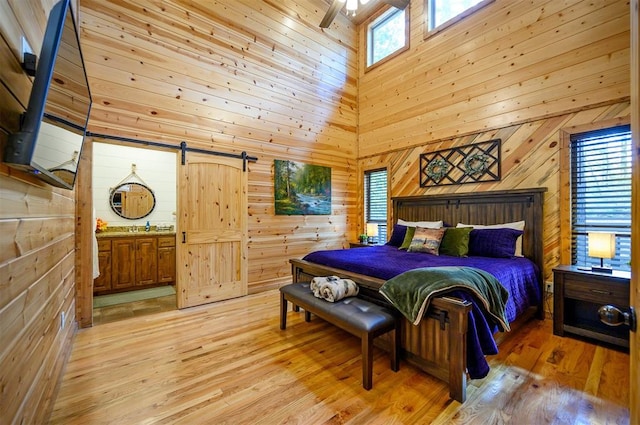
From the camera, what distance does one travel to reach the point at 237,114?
4172 mm

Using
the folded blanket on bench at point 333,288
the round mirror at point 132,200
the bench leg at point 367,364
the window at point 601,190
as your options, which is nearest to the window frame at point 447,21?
the window at point 601,190

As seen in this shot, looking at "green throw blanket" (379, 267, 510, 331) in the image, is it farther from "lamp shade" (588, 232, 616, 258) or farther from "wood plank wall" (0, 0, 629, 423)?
"wood plank wall" (0, 0, 629, 423)

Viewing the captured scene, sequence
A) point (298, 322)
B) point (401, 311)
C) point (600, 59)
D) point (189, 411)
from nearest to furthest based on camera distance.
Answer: point (189, 411) → point (401, 311) → point (600, 59) → point (298, 322)

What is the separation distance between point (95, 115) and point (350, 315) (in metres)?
3.53

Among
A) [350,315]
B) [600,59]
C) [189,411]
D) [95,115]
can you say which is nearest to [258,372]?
[189,411]

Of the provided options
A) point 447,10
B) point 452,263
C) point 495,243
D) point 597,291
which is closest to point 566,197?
point 495,243

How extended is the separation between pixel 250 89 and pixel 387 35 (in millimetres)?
2970

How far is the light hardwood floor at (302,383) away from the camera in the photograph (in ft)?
5.67

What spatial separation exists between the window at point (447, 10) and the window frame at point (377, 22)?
375 millimetres

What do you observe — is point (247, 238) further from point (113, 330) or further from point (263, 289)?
point (113, 330)

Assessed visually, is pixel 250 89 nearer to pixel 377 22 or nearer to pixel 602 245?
pixel 377 22

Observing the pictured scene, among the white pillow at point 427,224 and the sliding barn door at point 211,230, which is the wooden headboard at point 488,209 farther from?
the sliding barn door at point 211,230

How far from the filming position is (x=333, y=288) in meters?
2.45

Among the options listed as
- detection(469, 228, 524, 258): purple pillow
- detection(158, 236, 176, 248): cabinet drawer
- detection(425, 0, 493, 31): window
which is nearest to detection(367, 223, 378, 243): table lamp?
detection(469, 228, 524, 258): purple pillow
